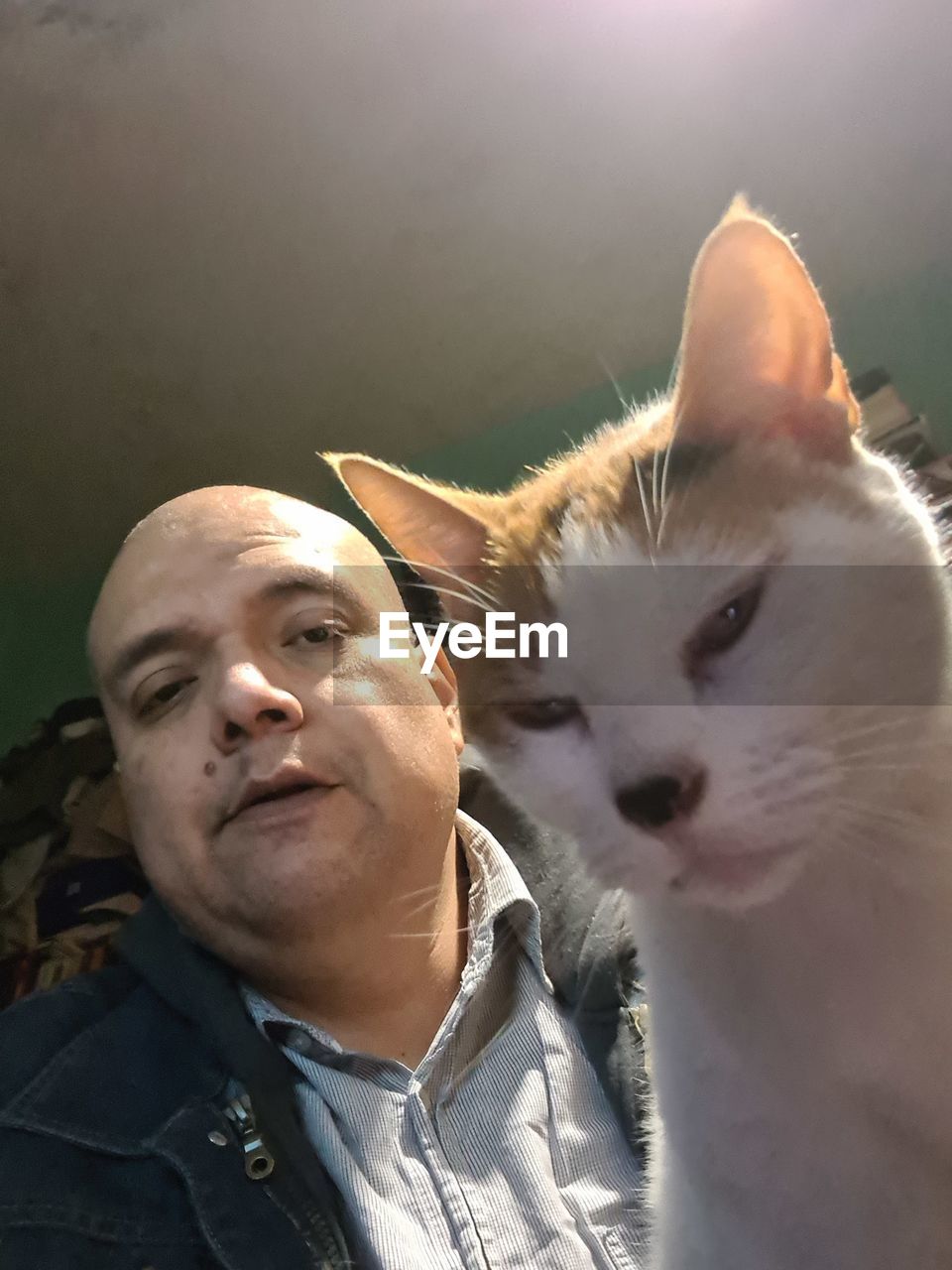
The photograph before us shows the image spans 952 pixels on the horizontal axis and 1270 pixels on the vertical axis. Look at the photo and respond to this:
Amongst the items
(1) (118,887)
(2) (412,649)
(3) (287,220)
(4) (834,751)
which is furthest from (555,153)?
(1) (118,887)

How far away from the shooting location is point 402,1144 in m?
0.52

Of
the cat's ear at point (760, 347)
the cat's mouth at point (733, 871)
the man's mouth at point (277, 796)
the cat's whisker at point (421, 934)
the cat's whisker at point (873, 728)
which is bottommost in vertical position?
the cat's mouth at point (733, 871)

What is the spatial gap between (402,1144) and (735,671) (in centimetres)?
39

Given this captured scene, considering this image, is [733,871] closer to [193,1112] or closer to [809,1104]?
[809,1104]

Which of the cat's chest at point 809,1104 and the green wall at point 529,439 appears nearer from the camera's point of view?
the cat's chest at point 809,1104

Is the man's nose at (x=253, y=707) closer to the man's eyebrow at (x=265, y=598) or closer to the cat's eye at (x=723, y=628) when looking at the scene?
the man's eyebrow at (x=265, y=598)

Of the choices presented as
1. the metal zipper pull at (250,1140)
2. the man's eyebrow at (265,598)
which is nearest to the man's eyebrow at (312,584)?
the man's eyebrow at (265,598)

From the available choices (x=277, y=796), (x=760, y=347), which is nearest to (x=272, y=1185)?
(x=277, y=796)

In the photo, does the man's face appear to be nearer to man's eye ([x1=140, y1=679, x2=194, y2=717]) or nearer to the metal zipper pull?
man's eye ([x1=140, y1=679, x2=194, y2=717])

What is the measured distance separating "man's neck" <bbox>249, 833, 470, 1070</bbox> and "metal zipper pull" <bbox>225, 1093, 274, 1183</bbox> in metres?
0.07

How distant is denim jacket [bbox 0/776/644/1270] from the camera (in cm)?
48

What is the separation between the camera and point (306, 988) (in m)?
0.58

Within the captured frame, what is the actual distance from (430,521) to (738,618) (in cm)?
20

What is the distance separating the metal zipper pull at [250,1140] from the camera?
0.50 m
